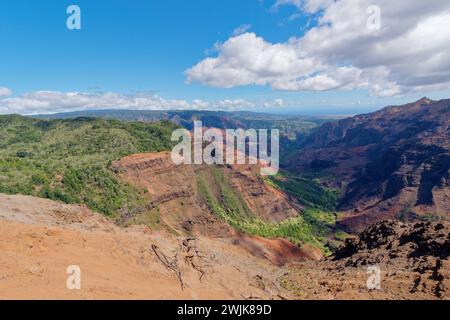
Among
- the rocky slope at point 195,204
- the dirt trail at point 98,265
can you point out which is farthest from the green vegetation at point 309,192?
the dirt trail at point 98,265

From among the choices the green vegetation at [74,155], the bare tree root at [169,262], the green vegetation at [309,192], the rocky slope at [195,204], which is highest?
the green vegetation at [74,155]

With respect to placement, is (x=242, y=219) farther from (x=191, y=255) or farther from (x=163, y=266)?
(x=163, y=266)

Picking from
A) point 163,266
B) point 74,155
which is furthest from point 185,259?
point 74,155

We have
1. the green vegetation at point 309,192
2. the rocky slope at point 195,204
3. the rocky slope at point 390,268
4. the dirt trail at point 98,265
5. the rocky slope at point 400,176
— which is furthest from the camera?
the green vegetation at point 309,192

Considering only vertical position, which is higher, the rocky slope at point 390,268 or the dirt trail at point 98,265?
the dirt trail at point 98,265

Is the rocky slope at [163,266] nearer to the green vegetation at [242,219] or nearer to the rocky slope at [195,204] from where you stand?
the rocky slope at [195,204]

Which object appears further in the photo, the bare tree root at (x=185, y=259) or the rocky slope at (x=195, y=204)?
the rocky slope at (x=195, y=204)

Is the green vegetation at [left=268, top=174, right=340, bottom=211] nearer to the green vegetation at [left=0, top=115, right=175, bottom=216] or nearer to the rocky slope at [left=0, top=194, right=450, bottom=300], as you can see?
the green vegetation at [left=0, top=115, right=175, bottom=216]
